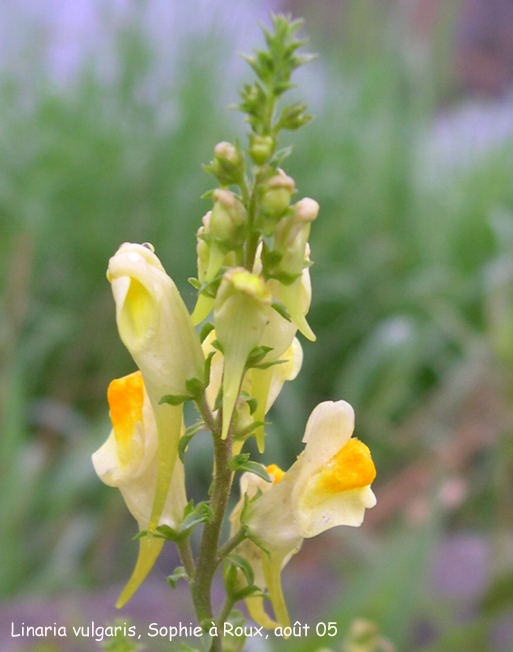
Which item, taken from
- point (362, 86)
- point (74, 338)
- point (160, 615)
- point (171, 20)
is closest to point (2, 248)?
point (74, 338)

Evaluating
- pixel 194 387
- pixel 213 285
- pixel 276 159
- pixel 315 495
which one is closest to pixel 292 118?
pixel 276 159

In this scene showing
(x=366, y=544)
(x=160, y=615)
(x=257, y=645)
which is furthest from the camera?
(x=366, y=544)

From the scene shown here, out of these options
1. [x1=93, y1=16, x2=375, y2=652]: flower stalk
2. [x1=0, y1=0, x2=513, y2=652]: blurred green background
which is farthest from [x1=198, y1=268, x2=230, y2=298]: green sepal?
[x1=0, y1=0, x2=513, y2=652]: blurred green background

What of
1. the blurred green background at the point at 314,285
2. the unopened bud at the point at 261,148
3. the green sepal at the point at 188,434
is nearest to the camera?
the unopened bud at the point at 261,148

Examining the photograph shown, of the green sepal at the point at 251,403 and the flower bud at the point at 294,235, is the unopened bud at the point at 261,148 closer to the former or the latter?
the flower bud at the point at 294,235

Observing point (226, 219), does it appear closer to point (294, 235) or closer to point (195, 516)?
point (294, 235)

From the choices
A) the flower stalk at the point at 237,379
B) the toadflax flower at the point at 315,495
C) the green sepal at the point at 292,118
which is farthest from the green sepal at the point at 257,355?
the green sepal at the point at 292,118

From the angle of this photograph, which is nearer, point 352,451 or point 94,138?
point 352,451

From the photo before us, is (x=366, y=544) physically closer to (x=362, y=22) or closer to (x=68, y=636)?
(x=68, y=636)
